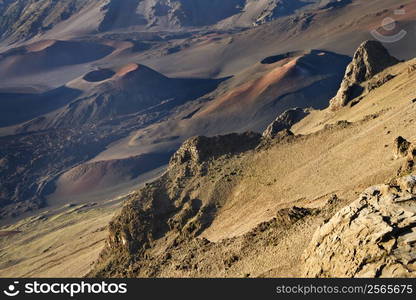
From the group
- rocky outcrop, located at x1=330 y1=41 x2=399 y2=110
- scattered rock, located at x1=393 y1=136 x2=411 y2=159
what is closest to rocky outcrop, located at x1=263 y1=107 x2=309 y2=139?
rocky outcrop, located at x1=330 y1=41 x2=399 y2=110

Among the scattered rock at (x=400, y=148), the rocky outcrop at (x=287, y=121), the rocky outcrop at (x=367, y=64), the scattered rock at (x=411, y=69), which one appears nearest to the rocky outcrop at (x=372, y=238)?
the scattered rock at (x=400, y=148)

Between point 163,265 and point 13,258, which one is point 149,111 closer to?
point 13,258

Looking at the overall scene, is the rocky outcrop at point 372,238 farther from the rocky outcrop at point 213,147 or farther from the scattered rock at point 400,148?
the rocky outcrop at point 213,147

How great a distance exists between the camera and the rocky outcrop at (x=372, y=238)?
1756 cm

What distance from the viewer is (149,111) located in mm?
168625

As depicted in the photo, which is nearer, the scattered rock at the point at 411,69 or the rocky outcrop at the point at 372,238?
the rocky outcrop at the point at 372,238

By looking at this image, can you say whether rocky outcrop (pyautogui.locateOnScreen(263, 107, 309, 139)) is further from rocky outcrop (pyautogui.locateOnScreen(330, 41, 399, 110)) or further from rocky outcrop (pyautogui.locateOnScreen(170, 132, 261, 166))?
rocky outcrop (pyautogui.locateOnScreen(170, 132, 261, 166))

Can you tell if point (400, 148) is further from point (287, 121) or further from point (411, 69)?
point (287, 121)

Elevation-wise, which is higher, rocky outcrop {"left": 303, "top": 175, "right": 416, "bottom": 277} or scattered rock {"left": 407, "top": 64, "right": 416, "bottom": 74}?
rocky outcrop {"left": 303, "top": 175, "right": 416, "bottom": 277}

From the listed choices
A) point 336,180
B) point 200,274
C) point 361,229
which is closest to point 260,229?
point 200,274

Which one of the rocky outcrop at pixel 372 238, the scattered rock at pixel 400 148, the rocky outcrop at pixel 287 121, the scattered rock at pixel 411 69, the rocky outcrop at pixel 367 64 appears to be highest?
the rocky outcrop at pixel 372 238

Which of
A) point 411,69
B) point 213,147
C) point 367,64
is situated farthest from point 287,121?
point 213,147

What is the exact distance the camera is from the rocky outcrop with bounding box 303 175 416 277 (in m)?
17.6

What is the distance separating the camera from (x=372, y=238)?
18.7 m
